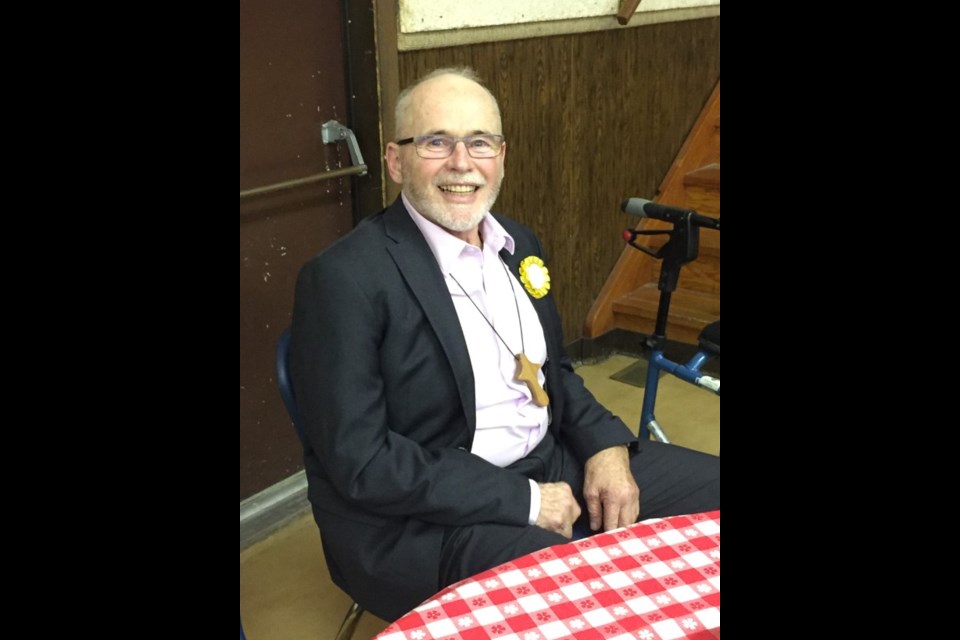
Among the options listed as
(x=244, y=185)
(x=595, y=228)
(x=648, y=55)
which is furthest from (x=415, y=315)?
(x=648, y=55)

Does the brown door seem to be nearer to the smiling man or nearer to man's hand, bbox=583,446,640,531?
the smiling man

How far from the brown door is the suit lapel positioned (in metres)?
0.91

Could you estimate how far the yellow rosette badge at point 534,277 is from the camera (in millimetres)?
1881

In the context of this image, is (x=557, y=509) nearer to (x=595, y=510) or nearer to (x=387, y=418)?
(x=595, y=510)

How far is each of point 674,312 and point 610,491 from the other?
7.43 ft

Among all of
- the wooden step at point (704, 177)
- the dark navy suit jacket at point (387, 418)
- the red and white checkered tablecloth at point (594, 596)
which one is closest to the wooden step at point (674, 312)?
the wooden step at point (704, 177)

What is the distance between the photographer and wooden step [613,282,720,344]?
149 inches

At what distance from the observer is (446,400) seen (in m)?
1.68

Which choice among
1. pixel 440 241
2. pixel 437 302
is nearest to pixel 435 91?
pixel 440 241

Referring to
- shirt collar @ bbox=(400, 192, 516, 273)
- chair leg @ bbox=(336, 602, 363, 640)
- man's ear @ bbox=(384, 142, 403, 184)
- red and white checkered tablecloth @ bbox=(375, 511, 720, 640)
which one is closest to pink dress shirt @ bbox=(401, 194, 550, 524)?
shirt collar @ bbox=(400, 192, 516, 273)

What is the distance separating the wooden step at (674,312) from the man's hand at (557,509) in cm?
220

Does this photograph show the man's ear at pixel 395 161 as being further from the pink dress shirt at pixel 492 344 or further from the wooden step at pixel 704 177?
the wooden step at pixel 704 177
